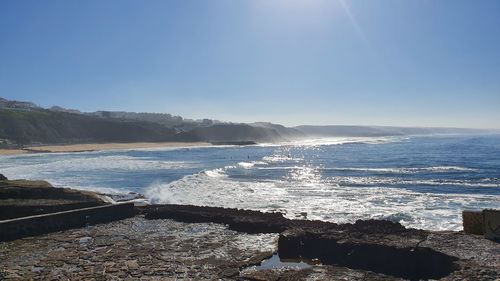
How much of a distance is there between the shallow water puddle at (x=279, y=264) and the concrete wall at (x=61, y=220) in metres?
7.66

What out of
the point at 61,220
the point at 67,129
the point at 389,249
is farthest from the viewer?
the point at 67,129

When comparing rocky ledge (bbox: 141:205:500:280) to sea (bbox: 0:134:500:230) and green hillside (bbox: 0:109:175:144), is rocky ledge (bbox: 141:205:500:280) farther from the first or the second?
green hillside (bbox: 0:109:175:144)

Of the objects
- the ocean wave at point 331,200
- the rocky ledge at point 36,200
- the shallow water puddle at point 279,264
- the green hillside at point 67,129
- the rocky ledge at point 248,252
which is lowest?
the ocean wave at point 331,200

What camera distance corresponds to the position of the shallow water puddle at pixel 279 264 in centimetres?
1085

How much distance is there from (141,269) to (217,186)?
19285mm

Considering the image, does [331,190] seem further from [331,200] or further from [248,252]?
[248,252]

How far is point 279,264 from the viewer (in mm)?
11156

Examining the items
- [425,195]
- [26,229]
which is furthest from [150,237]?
[425,195]

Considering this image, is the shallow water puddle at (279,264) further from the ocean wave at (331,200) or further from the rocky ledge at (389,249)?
the ocean wave at (331,200)

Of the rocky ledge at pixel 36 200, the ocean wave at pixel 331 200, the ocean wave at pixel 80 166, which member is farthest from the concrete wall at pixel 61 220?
the ocean wave at pixel 80 166

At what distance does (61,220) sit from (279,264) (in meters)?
8.32

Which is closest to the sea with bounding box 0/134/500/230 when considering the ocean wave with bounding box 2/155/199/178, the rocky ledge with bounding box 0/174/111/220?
the ocean wave with bounding box 2/155/199/178

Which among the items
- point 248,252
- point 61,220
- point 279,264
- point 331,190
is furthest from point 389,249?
point 331,190

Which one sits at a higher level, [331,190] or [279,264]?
[279,264]
